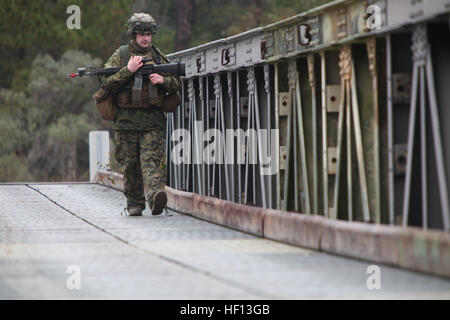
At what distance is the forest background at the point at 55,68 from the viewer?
44.3 meters

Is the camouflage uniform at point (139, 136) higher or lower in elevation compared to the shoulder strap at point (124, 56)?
lower

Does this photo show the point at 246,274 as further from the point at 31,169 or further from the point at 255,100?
the point at 31,169

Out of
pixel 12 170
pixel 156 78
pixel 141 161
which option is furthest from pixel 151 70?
pixel 12 170

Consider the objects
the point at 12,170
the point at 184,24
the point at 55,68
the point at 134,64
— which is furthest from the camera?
the point at 184,24

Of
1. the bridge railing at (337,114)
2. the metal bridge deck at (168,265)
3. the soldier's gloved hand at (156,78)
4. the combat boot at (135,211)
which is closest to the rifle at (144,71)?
the soldier's gloved hand at (156,78)

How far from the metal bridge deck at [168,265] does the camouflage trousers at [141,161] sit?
0.42 meters

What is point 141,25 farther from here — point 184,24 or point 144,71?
point 184,24

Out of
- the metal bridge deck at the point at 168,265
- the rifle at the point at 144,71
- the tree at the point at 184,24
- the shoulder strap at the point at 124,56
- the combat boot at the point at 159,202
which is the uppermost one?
the tree at the point at 184,24

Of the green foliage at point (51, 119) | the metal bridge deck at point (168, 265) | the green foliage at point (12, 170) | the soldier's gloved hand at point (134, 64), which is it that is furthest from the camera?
the green foliage at point (51, 119)

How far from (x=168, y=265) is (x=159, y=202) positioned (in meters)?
4.85

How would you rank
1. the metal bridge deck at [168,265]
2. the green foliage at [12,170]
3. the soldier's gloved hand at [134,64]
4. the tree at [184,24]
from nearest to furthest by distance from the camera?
the metal bridge deck at [168,265] → the soldier's gloved hand at [134,64] → the green foliage at [12,170] → the tree at [184,24]

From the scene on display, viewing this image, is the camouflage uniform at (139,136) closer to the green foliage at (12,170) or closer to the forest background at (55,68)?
the green foliage at (12,170)

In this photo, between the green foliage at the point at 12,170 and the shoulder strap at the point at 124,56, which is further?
the green foliage at the point at 12,170

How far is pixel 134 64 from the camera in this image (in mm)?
15133
